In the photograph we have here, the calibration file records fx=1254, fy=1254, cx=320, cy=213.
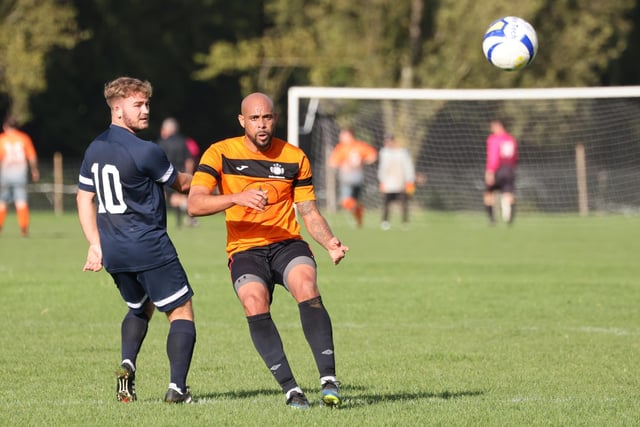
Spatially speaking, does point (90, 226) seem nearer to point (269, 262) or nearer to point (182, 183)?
point (182, 183)

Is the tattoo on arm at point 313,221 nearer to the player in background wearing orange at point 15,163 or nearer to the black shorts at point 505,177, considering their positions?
the player in background wearing orange at point 15,163

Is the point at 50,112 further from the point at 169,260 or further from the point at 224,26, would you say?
the point at 169,260

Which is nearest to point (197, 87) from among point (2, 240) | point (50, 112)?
point (50, 112)

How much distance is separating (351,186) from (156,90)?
1999 centimetres

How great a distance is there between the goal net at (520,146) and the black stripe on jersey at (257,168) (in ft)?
78.0

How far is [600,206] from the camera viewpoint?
112ft

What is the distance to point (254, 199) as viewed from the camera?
6566 millimetres

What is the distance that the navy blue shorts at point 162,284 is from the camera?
696 cm

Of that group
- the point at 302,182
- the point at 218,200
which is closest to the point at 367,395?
the point at 302,182

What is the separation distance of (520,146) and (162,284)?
30.6 meters

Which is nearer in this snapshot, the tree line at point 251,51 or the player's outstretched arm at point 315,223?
the player's outstretched arm at point 315,223

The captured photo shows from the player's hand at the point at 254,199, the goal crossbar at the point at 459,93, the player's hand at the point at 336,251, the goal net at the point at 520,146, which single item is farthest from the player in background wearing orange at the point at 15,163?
the player's hand at the point at 254,199

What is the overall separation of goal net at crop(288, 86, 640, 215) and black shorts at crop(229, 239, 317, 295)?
940 inches

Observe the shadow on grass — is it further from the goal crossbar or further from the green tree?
the green tree
